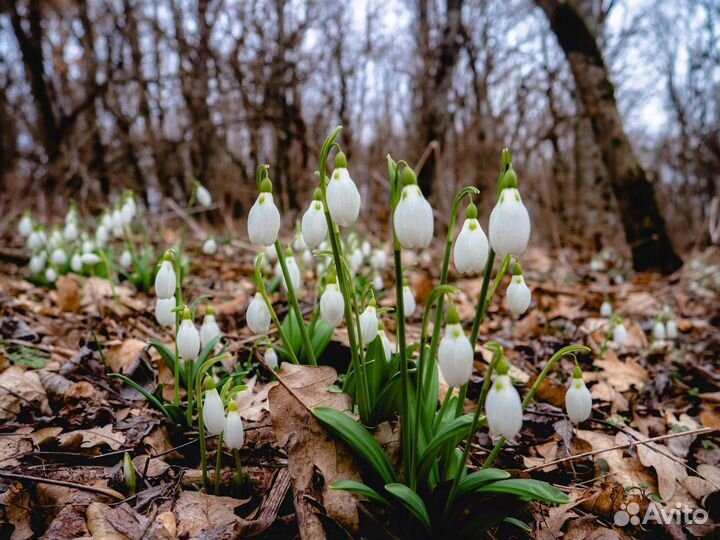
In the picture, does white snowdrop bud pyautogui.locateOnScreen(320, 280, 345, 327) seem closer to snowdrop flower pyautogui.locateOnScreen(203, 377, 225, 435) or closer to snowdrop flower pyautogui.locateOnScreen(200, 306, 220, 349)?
snowdrop flower pyautogui.locateOnScreen(203, 377, 225, 435)

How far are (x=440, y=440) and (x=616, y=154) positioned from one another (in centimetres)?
578

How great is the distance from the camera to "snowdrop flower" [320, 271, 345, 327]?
133cm

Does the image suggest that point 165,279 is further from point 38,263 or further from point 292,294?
point 38,263

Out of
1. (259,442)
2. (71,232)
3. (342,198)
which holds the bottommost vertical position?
(259,442)

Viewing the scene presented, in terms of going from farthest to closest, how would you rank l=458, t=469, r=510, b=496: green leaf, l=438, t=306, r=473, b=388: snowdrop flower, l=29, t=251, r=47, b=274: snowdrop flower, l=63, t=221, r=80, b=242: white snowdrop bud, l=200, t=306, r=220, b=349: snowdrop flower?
1. l=63, t=221, r=80, b=242: white snowdrop bud
2. l=29, t=251, r=47, b=274: snowdrop flower
3. l=200, t=306, r=220, b=349: snowdrop flower
4. l=458, t=469, r=510, b=496: green leaf
5. l=438, t=306, r=473, b=388: snowdrop flower

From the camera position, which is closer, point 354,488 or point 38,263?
point 354,488

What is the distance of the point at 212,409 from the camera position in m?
1.27

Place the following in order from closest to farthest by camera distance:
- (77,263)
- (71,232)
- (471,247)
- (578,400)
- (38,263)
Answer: (471,247), (578,400), (77,263), (38,263), (71,232)

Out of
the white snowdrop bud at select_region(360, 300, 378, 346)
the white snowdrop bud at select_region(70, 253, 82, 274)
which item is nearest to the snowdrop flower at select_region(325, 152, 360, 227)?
the white snowdrop bud at select_region(360, 300, 378, 346)

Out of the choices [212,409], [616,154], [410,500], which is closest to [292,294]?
[212,409]

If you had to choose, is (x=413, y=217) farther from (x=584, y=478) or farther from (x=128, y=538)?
(x=584, y=478)

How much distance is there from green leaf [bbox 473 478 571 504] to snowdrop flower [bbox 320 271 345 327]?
0.55m

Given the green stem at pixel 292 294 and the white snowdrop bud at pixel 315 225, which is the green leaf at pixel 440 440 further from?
the white snowdrop bud at pixel 315 225

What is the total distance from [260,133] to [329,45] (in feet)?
7.28
